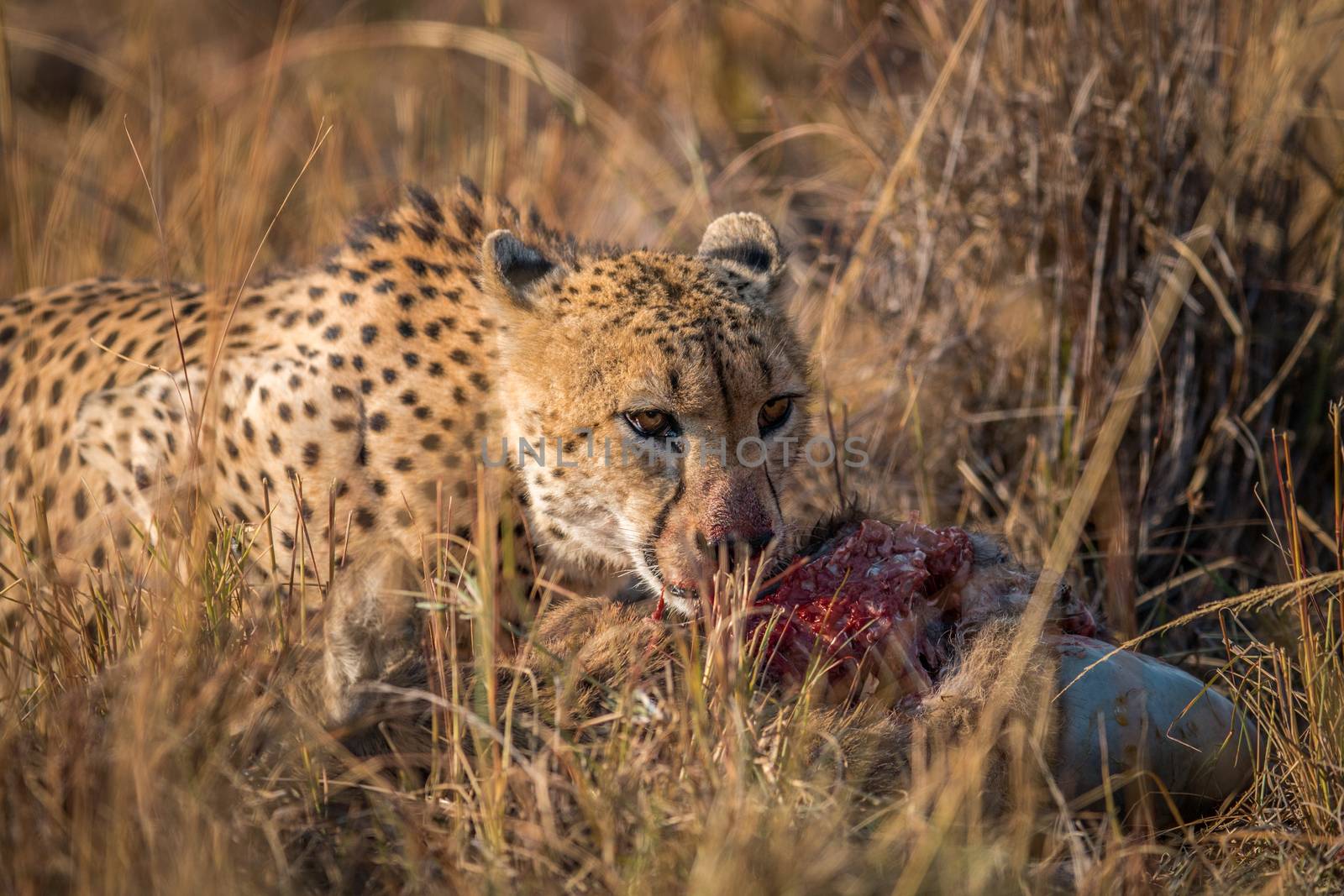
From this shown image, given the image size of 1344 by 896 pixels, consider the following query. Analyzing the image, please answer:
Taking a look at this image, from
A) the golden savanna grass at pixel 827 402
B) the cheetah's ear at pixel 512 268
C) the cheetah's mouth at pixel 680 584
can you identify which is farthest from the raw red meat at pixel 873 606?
the cheetah's ear at pixel 512 268

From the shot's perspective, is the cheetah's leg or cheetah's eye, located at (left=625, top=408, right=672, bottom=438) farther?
cheetah's eye, located at (left=625, top=408, right=672, bottom=438)

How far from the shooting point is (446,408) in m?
2.57


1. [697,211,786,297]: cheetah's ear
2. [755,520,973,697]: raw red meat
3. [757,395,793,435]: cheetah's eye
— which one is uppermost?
[697,211,786,297]: cheetah's ear

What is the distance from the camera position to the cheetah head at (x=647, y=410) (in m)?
2.36

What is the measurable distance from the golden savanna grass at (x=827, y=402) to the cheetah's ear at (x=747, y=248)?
0.40 m

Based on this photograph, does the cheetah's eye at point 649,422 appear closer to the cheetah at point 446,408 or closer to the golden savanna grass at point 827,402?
the cheetah at point 446,408

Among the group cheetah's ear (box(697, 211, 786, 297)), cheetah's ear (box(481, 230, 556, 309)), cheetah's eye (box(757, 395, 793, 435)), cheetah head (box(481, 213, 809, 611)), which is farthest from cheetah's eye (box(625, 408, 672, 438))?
cheetah's ear (box(697, 211, 786, 297))

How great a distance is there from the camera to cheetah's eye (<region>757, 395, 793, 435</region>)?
8.40 ft

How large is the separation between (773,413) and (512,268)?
24.5 inches

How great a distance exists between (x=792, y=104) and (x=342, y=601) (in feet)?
13.1

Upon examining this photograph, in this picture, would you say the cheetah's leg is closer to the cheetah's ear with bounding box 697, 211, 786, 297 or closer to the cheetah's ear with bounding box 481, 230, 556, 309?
the cheetah's ear with bounding box 481, 230, 556, 309

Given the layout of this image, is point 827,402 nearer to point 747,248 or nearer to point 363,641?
point 747,248

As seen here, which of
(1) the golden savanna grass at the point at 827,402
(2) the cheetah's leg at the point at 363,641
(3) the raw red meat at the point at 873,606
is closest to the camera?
(1) the golden savanna grass at the point at 827,402

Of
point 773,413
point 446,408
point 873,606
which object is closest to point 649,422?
point 773,413
